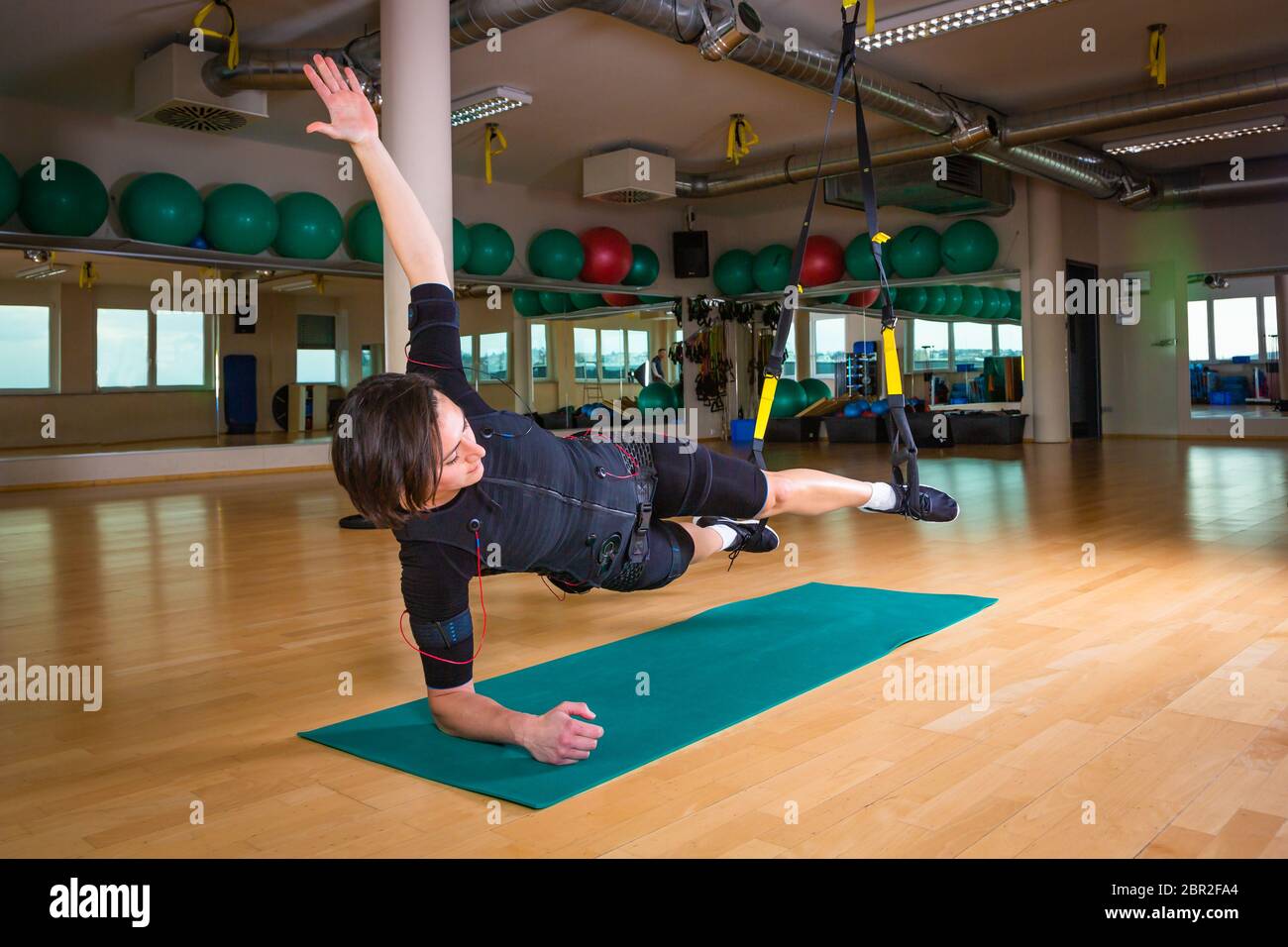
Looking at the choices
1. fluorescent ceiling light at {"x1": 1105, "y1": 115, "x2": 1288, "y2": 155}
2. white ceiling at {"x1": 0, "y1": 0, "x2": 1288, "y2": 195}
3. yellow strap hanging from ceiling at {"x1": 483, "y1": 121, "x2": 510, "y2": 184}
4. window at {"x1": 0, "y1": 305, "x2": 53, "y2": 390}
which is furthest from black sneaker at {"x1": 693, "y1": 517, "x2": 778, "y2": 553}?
fluorescent ceiling light at {"x1": 1105, "y1": 115, "x2": 1288, "y2": 155}

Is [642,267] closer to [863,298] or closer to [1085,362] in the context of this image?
[863,298]

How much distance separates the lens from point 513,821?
143 centimetres

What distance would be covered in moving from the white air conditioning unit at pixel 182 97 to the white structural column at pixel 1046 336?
24.3 feet

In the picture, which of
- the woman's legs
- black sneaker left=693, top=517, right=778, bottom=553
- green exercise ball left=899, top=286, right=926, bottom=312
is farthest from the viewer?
green exercise ball left=899, top=286, right=926, bottom=312

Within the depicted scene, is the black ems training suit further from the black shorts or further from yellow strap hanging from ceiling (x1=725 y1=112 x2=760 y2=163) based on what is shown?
yellow strap hanging from ceiling (x1=725 y1=112 x2=760 y2=163)

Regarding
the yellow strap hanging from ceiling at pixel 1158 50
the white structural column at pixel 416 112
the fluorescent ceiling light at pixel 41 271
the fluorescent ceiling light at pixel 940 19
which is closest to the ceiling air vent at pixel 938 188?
the yellow strap hanging from ceiling at pixel 1158 50

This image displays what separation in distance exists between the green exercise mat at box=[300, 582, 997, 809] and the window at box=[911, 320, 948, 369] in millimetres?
9695

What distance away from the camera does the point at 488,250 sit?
363 inches

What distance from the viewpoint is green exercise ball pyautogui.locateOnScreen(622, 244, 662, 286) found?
10828 millimetres

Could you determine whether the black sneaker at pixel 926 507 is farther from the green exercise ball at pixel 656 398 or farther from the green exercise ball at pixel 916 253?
the green exercise ball at pixel 656 398

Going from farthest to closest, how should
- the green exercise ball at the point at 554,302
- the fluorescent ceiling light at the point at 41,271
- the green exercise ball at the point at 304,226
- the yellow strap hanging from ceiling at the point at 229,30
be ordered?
the green exercise ball at the point at 554,302, the green exercise ball at the point at 304,226, the fluorescent ceiling light at the point at 41,271, the yellow strap hanging from ceiling at the point at 229,30

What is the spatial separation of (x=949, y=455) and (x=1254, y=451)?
8.67 feet

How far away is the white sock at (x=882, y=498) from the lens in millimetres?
2549

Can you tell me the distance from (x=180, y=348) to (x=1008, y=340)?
28.6 ft
